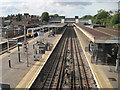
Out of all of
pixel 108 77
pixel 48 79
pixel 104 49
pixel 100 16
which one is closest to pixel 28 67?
pixel 48 79

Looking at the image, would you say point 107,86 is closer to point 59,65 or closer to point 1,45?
point 59,65

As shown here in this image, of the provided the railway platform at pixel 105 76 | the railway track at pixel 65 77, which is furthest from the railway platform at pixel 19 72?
the railway platform at pixel 105 76

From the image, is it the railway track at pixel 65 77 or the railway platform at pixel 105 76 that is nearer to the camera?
the railway platform at pixel 105 76

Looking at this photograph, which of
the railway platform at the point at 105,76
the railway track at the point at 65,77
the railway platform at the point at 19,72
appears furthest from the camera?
the railway track at the point at 65,77

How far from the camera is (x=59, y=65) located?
17.8m

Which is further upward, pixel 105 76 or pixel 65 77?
pixel 105 76

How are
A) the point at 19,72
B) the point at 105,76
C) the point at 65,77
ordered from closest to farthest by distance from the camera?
the point at 105,76 → the point at 19,72 → the point at 65,77

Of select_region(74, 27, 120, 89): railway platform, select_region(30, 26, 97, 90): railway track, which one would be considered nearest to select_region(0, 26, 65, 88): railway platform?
select_region(30, 26, 97, 90): railway track

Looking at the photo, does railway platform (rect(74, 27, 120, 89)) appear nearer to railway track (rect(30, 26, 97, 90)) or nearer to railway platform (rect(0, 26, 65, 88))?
railway track (rect(30, 26, 97, 90))

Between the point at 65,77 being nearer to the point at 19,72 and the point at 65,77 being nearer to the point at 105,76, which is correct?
the point at 105,76

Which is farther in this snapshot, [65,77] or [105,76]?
[65,77]

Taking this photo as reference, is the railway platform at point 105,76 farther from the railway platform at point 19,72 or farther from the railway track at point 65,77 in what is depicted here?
the railway platform at point 19,72

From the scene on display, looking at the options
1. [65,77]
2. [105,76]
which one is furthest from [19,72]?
[105,76]

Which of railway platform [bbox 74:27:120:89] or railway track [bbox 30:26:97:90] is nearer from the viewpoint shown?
railway platform [bbox 74:27:120:89]
